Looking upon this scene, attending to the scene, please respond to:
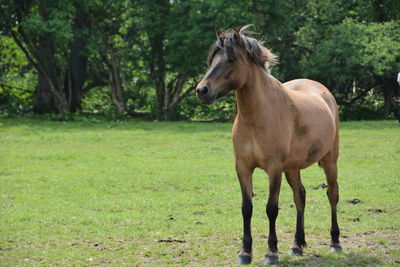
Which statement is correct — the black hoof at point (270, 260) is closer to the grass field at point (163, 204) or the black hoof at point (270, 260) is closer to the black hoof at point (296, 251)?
the grass field at point (163, 204)

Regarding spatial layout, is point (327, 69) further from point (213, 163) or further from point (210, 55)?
point (210, 55)

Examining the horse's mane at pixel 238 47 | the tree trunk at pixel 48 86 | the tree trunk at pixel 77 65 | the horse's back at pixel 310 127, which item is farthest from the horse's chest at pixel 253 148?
the tree trunk at pixel 77 65

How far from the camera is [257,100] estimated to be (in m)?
6.74

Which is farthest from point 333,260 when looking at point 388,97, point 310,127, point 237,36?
point 388,97

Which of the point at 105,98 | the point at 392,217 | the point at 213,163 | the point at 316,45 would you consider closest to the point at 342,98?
the point at 316,45

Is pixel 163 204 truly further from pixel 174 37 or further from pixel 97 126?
pixel 174 37

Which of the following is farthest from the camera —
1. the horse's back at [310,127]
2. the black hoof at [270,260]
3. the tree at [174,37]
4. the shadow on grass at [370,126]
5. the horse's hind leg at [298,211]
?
the tree at [174,37]

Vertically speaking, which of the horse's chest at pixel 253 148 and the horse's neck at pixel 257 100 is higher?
the horse's neck at pixel 257 100

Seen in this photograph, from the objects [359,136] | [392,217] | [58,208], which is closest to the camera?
[392,217]

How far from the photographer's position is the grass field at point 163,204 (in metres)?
7.38

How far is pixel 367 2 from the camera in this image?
2727cm

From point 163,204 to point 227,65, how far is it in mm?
4368

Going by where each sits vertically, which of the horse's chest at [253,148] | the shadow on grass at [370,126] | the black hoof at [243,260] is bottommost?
the shadow on grass at [370,126]

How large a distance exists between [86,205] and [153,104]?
17.0 meters
